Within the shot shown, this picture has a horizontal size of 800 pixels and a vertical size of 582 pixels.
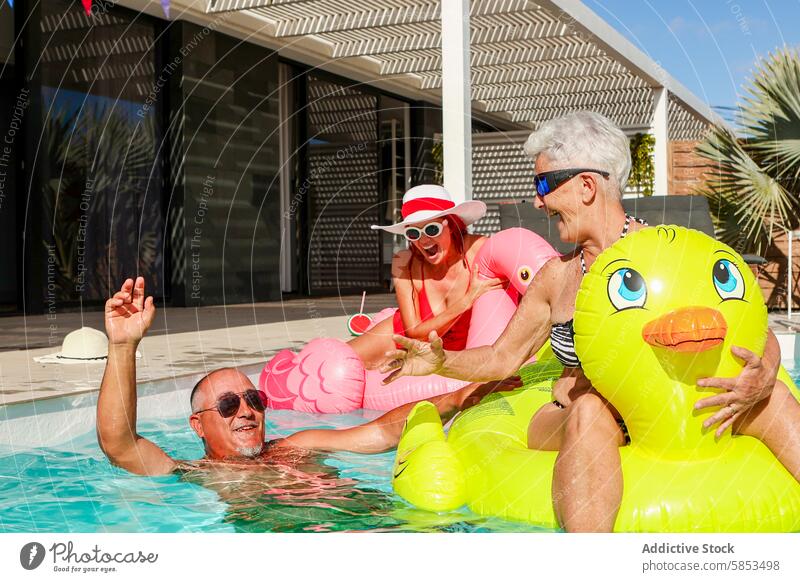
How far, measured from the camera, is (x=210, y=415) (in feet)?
11.4

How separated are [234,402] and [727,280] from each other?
1.83 meters

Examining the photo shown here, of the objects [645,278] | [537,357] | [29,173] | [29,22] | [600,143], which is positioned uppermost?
[29,22]

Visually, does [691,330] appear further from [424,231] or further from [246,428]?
[424,231]

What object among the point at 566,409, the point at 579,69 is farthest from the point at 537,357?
the point at 579,69

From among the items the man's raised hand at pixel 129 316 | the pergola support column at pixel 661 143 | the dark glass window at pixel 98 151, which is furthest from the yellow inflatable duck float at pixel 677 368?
the pergola support column at pixel 661 143

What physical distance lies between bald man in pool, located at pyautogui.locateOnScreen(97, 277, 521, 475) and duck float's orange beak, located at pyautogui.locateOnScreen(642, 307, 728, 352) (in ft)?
4.77

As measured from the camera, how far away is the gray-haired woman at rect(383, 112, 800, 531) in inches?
99.3

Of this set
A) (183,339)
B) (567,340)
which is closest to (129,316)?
(567,340)

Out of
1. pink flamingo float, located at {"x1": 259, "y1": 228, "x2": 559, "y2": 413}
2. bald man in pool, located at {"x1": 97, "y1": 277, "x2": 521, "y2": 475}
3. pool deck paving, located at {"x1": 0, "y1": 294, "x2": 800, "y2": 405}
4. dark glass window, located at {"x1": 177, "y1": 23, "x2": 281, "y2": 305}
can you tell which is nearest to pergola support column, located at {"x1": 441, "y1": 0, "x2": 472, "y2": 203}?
pool deck paving, located at {"x1": 0, "y1": 294, "x2": 800, "y2": 405}

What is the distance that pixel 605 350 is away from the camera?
100 inches

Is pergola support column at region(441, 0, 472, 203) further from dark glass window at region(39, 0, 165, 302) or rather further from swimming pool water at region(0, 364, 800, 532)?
swimming pool water at region(0, 364, 800, 532)
